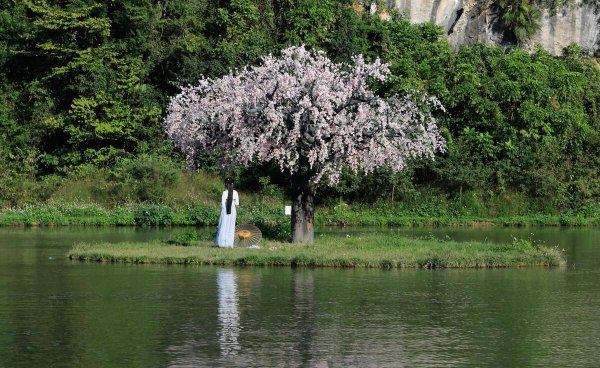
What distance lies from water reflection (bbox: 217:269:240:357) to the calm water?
4 centimetres

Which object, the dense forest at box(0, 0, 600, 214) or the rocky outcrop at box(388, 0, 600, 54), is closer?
the dense forest at box(0, 0, 600, 214)

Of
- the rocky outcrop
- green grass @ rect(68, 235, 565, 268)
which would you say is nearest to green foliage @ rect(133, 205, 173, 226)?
green grass @ rect(68, 235, 565, 268)

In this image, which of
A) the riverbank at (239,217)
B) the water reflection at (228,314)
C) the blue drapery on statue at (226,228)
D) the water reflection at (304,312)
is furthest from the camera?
the riverbank at (239,217)

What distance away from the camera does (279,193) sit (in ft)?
180

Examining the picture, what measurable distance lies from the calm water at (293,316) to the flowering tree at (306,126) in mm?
6047

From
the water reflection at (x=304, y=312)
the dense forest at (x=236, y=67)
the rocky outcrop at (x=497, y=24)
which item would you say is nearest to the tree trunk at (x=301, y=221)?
the water reflection at (x=304, y=312)

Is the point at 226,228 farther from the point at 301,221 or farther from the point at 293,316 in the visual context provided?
the point at 293,316

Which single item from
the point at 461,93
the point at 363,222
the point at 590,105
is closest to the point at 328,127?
the point at 363,222

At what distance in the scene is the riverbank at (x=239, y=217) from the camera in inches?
1895

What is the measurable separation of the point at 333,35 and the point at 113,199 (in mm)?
16207

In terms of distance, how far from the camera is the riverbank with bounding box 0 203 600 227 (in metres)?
48.1

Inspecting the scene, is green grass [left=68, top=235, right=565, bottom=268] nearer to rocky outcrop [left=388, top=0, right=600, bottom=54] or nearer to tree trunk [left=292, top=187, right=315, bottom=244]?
tree trunk [left=292, top=187, right=315, bottom=244]

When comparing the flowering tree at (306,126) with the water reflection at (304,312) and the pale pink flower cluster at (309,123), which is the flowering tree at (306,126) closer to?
the pale pink flower cluster at (309,123)

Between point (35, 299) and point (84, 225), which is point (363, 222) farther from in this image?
point (35, 299)
